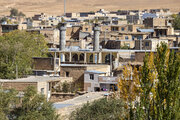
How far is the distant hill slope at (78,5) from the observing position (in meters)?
128

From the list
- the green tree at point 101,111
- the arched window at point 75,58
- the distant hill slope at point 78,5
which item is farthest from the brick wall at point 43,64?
the distant hill slope at point 78,5

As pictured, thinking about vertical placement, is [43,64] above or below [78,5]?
above

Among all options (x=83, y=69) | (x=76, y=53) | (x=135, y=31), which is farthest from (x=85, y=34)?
(x=83, y=69)

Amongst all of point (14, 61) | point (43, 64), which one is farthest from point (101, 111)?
point (43, 64)

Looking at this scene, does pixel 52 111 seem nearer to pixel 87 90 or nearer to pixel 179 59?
pixel 179 59

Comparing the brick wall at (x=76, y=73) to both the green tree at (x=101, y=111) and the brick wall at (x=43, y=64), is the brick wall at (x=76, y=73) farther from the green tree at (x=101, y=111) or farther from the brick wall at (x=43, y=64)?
the green tree at (x=101, y=111)

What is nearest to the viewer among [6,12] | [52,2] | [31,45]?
[31,45]

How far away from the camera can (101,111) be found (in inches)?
804

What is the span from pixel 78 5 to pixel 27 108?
119392mm

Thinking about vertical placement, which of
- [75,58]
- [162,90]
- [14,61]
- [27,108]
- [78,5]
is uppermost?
[162,90]

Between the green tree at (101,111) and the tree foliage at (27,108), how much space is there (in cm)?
104

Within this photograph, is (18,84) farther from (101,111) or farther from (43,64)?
(43,64)

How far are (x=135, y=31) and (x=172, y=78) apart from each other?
37.3 metres

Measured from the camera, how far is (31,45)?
38.9 meters
